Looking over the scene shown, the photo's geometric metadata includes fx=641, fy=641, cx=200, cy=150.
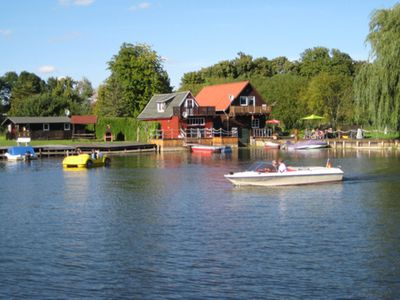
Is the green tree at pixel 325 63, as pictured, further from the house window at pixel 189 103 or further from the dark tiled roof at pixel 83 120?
the dark tiled roof at pixel 83 120

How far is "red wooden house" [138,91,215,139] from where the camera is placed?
9131 cm

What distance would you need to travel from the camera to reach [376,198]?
36719mm

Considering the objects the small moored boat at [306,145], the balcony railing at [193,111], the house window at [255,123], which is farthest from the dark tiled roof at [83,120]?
the small moored boat at [306,145]

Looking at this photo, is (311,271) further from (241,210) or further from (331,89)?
(331,89)

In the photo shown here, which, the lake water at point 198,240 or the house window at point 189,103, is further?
the house window at point 189,103

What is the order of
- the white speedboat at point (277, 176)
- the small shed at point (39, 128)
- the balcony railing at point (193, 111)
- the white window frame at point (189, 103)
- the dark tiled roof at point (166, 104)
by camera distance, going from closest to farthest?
the white speedboat at point (277, 176) < the balcony railing at point (193, 111) < the white window frame at point (189, 103) < the small shed at point (39, 128) < the dark tiled roof at point (166, 104)

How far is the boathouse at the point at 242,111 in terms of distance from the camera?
310ft

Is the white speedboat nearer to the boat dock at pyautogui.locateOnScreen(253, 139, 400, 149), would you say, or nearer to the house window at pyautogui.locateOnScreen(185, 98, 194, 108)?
the boat dock at pyautogui.locateOnScreen(253, 139, 400, 149)

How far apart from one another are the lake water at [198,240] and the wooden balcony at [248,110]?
159ft

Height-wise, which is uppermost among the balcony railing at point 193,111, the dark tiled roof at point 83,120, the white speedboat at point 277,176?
the balcony railing at point 193,111

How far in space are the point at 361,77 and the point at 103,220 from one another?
4418cm

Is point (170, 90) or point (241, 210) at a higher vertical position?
point (170, 90)

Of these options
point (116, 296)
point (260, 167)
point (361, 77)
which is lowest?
point (116, 296)

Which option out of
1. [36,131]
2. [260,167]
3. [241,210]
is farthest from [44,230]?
[36,131]
